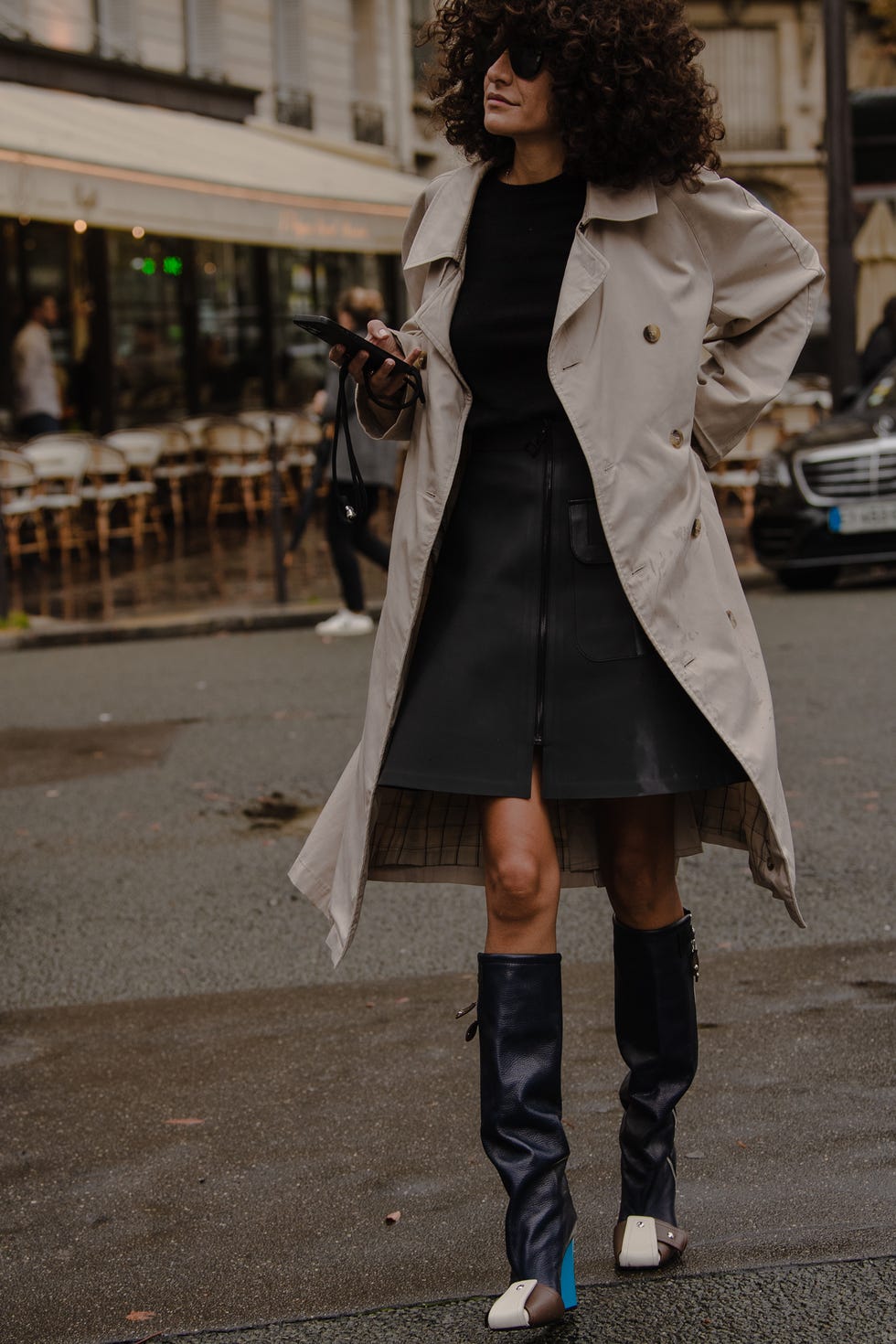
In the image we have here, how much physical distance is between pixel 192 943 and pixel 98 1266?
2005mm

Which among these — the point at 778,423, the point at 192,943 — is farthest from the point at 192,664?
the point at 778,423

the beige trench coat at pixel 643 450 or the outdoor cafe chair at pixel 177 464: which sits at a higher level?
the beige trench coat at pixel 643 450

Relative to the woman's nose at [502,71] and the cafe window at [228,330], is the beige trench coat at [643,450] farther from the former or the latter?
the cafe window at [228,330]

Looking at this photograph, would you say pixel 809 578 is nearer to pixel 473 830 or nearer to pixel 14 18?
pixel 473 830

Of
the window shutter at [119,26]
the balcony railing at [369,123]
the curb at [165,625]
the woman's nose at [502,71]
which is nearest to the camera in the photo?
the woman's nose at [502,71]

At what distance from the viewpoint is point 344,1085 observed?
13.0ft

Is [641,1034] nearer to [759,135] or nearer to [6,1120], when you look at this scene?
[6,1120]

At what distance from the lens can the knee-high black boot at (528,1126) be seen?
266cm

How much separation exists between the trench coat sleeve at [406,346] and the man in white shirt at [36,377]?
13.6 metres

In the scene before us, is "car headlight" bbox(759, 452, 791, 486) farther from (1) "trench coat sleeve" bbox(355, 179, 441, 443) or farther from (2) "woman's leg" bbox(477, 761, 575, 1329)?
(2) "woman's leg" bbox(477, 761, 575, 1329)

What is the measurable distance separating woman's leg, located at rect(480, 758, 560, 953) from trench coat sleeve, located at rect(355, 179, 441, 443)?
1.97 feet

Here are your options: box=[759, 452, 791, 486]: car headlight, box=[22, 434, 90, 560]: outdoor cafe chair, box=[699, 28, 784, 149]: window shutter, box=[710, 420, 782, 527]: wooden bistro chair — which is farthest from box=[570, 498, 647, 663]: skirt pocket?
box=[699, 28, 784, 149]: window shutter

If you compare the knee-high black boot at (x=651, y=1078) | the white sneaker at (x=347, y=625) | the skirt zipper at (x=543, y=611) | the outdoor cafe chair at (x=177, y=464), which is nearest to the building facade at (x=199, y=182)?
the skirt zipper at (x=543, y=611)

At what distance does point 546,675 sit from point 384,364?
1.75 feet
